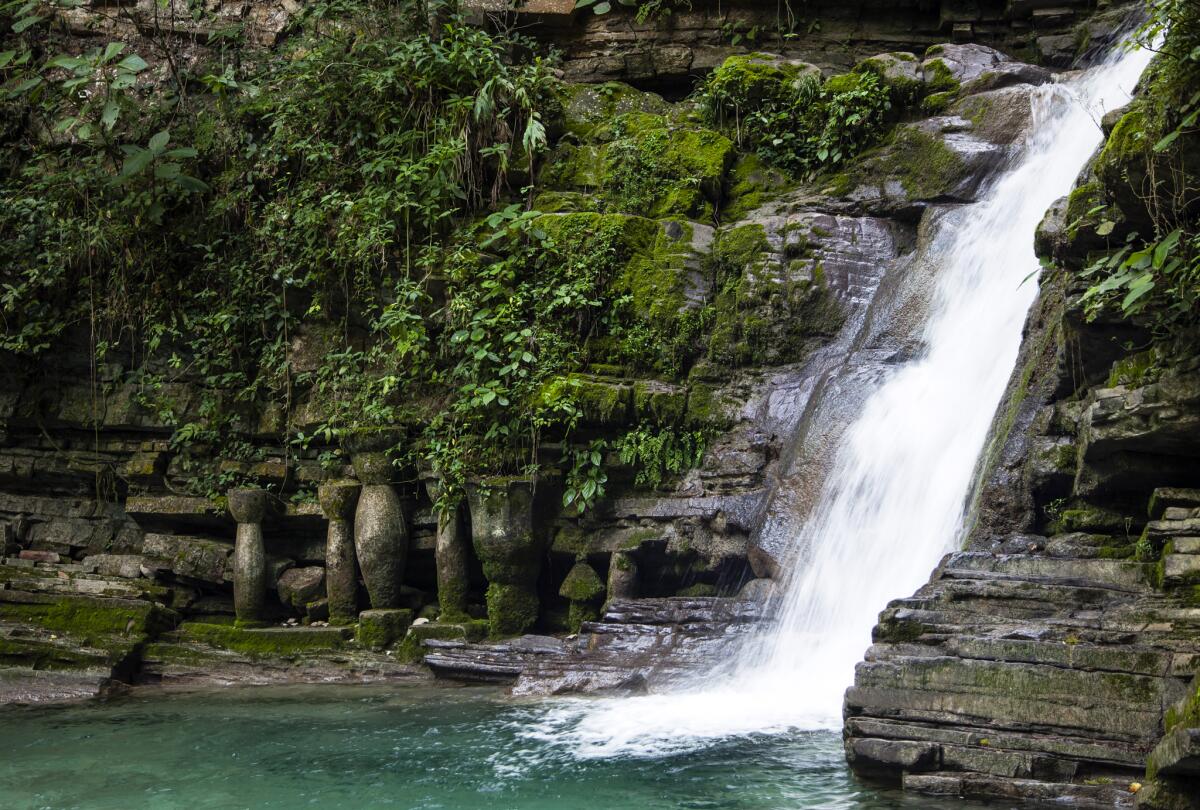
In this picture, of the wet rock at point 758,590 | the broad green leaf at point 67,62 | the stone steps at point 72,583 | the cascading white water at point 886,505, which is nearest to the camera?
the cascading white water at point 886,505

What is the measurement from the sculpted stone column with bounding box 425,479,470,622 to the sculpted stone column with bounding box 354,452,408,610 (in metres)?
0.39

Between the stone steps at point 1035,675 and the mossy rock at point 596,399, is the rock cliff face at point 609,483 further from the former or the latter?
the stone steps at point 1035,675

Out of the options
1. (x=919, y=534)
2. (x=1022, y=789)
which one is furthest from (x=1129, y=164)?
(x=1022, y=789)

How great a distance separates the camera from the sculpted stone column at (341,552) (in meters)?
10.4

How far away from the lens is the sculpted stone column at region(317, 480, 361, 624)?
1042 centimetres

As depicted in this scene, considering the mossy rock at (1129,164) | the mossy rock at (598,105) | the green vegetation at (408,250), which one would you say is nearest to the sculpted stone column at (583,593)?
the green vegetation at (408,250)

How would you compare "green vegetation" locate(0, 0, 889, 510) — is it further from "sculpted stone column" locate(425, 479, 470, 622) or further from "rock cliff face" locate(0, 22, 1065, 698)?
"sculpted stone column" locate(425, 479, 470, 622)

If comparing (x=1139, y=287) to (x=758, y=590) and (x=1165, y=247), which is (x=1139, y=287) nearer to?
(x=1165, y=247)

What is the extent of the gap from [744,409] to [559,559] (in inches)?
86.7

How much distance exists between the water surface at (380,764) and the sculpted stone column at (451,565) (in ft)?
5.57

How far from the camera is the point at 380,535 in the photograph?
33.7 ft

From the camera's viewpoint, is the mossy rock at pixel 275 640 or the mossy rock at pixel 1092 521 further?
the mossy rock at pixel 275 640

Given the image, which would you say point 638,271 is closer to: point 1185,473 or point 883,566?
point 883,566

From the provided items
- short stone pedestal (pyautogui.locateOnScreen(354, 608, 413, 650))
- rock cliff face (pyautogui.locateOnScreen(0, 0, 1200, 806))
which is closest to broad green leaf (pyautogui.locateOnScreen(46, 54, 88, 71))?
rock cliff face (pyautogui.locateOnScreen(0, 0, 1200, 806))
